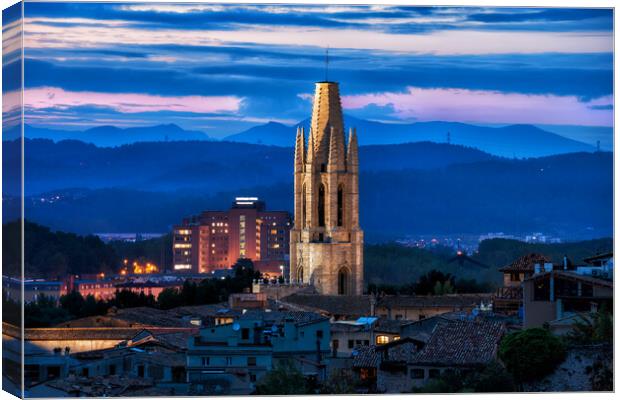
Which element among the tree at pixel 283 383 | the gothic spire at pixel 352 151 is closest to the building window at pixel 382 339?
the tree at pixel 283 383

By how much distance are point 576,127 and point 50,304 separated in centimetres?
1430

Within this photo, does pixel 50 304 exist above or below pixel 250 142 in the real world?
below

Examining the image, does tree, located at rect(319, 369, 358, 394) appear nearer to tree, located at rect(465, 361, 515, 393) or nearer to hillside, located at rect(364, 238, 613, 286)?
tree, located at rect(465, 361, 515, 393)

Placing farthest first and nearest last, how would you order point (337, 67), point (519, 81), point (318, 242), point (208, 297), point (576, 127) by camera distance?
point (318, 242) < point (337, 67) < point (208, 297) < point (519, 81) < point (576, 127)

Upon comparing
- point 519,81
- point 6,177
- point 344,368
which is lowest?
point 344,368

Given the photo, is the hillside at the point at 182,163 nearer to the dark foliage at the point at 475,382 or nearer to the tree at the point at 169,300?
the tree at the point at 169,300

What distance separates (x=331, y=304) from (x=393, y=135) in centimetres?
2795

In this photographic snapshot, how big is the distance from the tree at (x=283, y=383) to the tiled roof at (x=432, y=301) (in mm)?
20904

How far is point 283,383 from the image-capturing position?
31828 mm

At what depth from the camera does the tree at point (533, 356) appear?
3206cm

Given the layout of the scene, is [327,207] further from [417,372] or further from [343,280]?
[417,372]

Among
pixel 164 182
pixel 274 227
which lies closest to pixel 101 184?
pixel 164 182

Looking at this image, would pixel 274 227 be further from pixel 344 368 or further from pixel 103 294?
pixel 344 368

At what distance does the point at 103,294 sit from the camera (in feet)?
247
